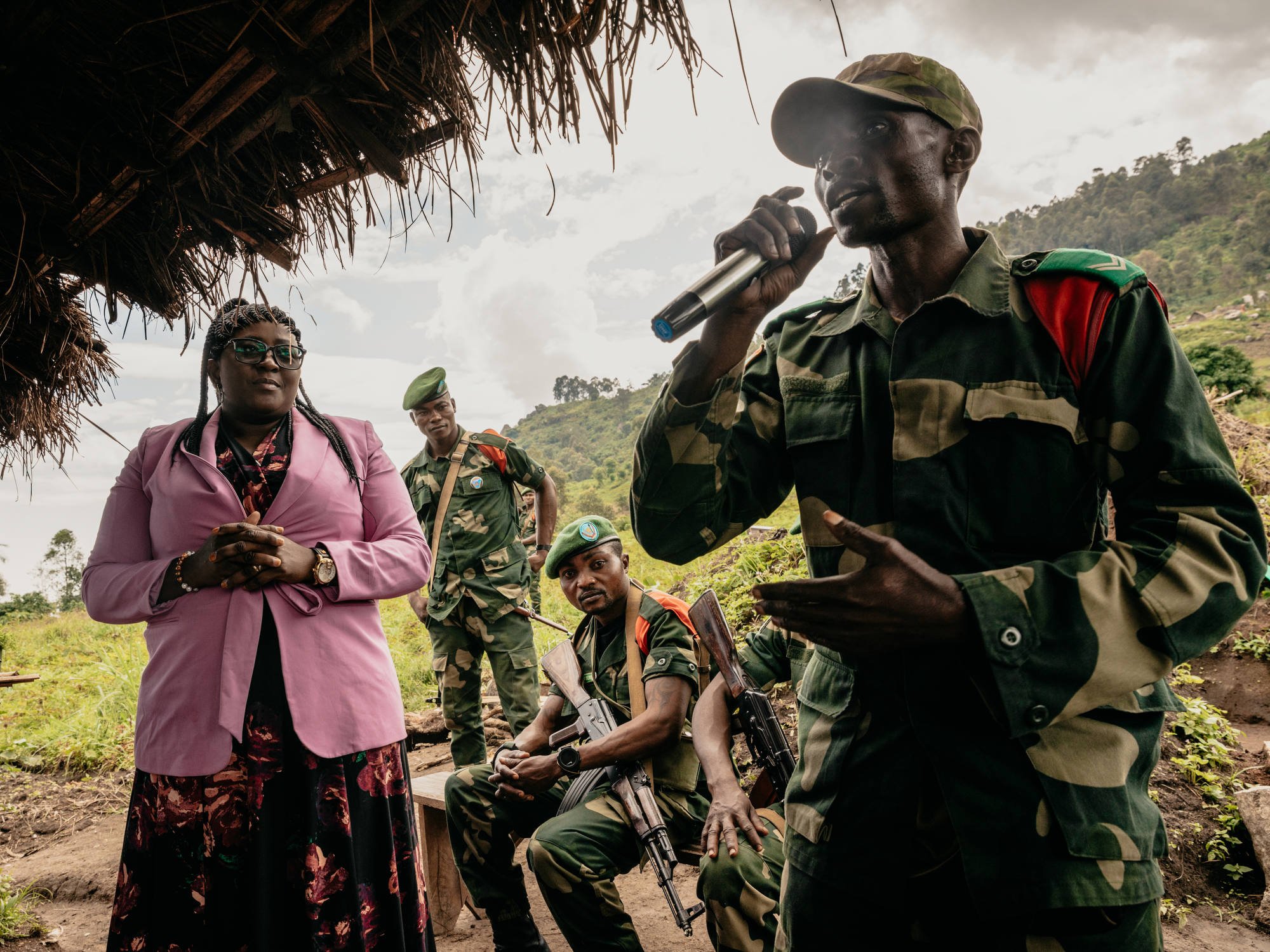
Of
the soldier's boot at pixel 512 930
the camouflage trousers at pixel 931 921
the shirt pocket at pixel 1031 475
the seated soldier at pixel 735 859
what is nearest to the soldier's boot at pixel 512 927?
the soldier's boot at pixel 512 930

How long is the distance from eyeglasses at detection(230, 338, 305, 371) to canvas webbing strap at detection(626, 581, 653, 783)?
5.89ft

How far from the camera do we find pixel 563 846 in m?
2.92

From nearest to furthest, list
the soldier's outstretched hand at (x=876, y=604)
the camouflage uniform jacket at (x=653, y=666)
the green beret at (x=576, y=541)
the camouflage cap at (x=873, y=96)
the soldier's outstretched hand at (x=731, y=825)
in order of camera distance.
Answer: the soldier's outstretched hand at (x=876, y=604), the camouflage cap at (x=873, y=96), the soldier's outstretched hand at (x=731, y=825), the camouflage uniform jacket at (x=653, y=666), the green beret at (x=576, y=541)

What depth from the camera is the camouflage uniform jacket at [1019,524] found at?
3.43 ft

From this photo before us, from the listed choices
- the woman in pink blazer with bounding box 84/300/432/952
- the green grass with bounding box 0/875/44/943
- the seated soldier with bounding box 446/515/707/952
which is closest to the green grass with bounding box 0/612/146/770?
the green grass with bounding box 0/875/44/943

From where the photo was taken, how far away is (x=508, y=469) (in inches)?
218

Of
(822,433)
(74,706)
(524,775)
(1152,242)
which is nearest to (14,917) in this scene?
(524,775)

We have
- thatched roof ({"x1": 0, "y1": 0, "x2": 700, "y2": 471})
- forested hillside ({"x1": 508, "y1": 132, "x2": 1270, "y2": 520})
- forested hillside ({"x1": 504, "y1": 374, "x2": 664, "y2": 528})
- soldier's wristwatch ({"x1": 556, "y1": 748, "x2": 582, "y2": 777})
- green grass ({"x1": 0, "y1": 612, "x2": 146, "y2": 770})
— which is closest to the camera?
thatched roof ({"x1": 0, "y1": 0, "x2": 700, "y2": 471})

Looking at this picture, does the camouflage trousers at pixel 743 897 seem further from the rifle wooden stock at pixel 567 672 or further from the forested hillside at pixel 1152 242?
the forested hillside at pixel 1152 242

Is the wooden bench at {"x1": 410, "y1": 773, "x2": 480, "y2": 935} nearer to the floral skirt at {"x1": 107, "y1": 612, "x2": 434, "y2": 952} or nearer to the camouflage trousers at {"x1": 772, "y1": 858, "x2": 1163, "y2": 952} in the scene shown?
the floral skirt at {"x1": 107, "y1": 612, "x2": 434, "y2": 952}

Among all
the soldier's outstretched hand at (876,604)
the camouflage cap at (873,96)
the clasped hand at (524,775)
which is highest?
the camouflage cap at (873,96)

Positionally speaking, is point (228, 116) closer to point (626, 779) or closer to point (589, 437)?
point (626, 779)

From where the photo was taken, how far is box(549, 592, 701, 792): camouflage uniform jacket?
10.7ft

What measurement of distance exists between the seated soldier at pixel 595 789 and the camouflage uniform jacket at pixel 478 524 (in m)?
1.43
